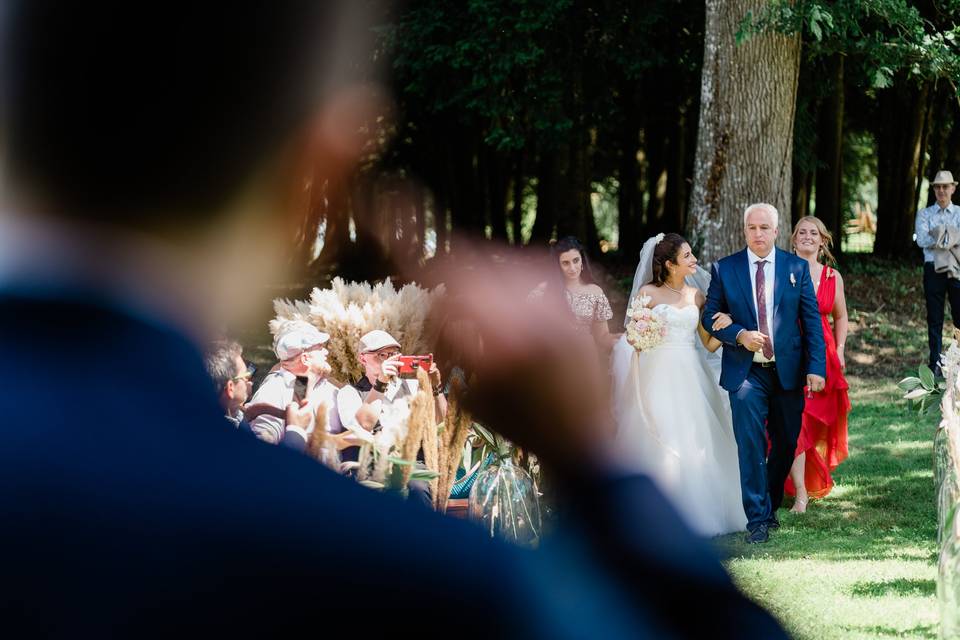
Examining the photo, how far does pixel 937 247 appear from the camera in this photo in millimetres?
11773

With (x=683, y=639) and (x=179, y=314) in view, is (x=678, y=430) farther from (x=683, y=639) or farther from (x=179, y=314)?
(x=179, y=314)

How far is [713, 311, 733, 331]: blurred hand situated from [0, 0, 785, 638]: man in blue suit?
4.87 m

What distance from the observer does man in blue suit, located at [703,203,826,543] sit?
251 inches

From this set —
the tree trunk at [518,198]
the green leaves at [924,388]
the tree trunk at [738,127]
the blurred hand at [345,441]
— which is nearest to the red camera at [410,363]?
the blurred hand at [345,441]

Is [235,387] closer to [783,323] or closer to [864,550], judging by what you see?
[783,323]

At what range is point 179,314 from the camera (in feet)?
4.94

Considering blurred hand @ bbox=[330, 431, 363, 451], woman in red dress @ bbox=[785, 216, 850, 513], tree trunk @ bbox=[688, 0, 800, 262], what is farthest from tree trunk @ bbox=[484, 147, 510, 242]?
blurred hand @ bbox=[330, 431, 363, 451]

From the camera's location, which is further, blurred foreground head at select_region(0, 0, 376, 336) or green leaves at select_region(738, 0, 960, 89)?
green leaves at select_region(738, 0, 960, 89)

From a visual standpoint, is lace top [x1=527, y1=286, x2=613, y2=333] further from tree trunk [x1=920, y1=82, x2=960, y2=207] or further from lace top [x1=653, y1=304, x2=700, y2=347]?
tree trunk [x1=920, y1=82, x2=960, y2=207]

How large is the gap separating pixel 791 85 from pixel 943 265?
2.61 metres

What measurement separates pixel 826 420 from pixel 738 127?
4.92 meters

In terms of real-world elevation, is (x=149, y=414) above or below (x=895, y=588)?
above

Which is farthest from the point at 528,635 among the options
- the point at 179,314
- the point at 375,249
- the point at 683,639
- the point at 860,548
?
the point at 375,249

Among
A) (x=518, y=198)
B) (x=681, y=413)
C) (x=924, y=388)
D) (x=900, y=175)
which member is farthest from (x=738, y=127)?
(x=518, y=198)
